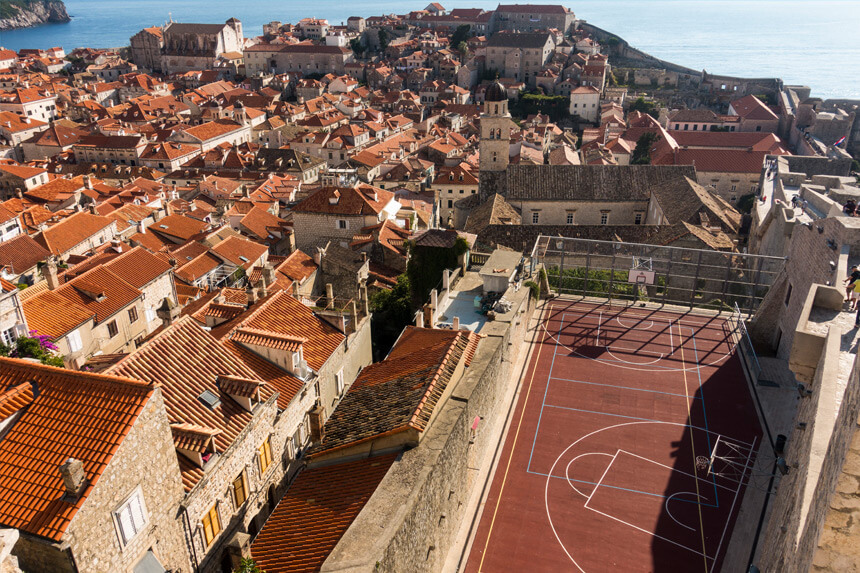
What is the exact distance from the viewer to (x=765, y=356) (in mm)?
22281

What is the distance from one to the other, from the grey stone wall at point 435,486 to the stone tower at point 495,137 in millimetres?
30814

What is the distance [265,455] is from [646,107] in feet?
321

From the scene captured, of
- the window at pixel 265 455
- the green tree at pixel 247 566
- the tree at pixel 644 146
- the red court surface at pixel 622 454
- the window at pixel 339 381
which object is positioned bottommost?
the tree at pixel 644 146

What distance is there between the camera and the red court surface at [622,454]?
579 inches

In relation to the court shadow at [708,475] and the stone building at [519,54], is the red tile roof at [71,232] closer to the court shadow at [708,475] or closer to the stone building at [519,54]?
the court shadow at [708,475]

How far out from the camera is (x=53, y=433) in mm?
10367

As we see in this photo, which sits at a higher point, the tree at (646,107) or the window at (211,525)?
the window at (211,525)

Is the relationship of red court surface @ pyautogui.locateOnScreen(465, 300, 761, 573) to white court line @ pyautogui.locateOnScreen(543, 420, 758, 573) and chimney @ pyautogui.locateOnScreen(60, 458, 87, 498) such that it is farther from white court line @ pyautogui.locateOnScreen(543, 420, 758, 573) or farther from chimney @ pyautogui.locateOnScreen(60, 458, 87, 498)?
chimney @ pyautogui.locateOnScreen(60, 458, 87, 498)

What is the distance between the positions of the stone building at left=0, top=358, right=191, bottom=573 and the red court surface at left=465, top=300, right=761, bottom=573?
7087 millimetres

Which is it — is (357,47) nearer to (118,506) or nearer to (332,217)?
(332,217)

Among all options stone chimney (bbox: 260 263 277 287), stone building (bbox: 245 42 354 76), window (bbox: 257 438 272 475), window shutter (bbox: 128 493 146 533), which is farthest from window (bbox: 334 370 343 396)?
stone building (bbox: 245 42 354 76)

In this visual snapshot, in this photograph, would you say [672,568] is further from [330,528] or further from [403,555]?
[330,528]

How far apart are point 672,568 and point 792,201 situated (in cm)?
2420

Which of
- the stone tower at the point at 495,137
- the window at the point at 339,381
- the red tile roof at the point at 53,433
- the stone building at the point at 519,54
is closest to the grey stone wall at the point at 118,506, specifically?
the red tile roof at the point at 53,433
